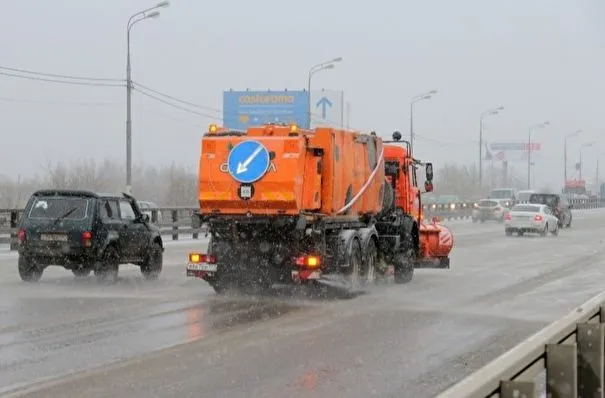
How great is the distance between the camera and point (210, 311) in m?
12.4

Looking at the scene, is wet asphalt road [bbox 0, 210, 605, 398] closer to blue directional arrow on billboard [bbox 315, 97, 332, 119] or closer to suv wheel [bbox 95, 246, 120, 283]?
suv wheel [bbox 95, 246, 120, 283]

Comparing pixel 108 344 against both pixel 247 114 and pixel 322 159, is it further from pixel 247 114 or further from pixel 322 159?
pixel 247 114

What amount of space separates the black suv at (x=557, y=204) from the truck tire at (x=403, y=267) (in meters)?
30.3

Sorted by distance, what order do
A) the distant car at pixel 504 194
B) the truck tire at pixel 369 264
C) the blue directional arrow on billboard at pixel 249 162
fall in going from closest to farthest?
the blue directional arrow on billboard at pixel 249 162, the truck tire at pixel 369 264, the distant car at pixel 504 194

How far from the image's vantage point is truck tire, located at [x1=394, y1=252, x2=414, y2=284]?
55.7 ft

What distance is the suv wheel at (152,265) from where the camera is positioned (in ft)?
57.1

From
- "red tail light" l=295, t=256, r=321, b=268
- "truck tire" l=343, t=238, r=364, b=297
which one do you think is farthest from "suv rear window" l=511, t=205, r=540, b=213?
"red tail light" l=295, t=256, r=321, b=268

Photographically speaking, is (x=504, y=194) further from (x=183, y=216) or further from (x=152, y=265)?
(x=152, y=265)

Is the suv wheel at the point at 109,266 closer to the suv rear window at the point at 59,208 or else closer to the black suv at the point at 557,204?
the suv rear window at the point at 59,208

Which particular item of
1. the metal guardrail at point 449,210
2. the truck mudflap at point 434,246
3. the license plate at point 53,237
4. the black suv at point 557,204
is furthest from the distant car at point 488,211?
the license plate at point 53,237

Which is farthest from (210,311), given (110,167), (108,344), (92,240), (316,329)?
(110,167)

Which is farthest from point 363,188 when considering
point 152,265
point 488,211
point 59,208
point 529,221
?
point 488,211

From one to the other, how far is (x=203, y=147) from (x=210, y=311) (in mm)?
2853

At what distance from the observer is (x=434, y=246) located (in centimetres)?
1845
